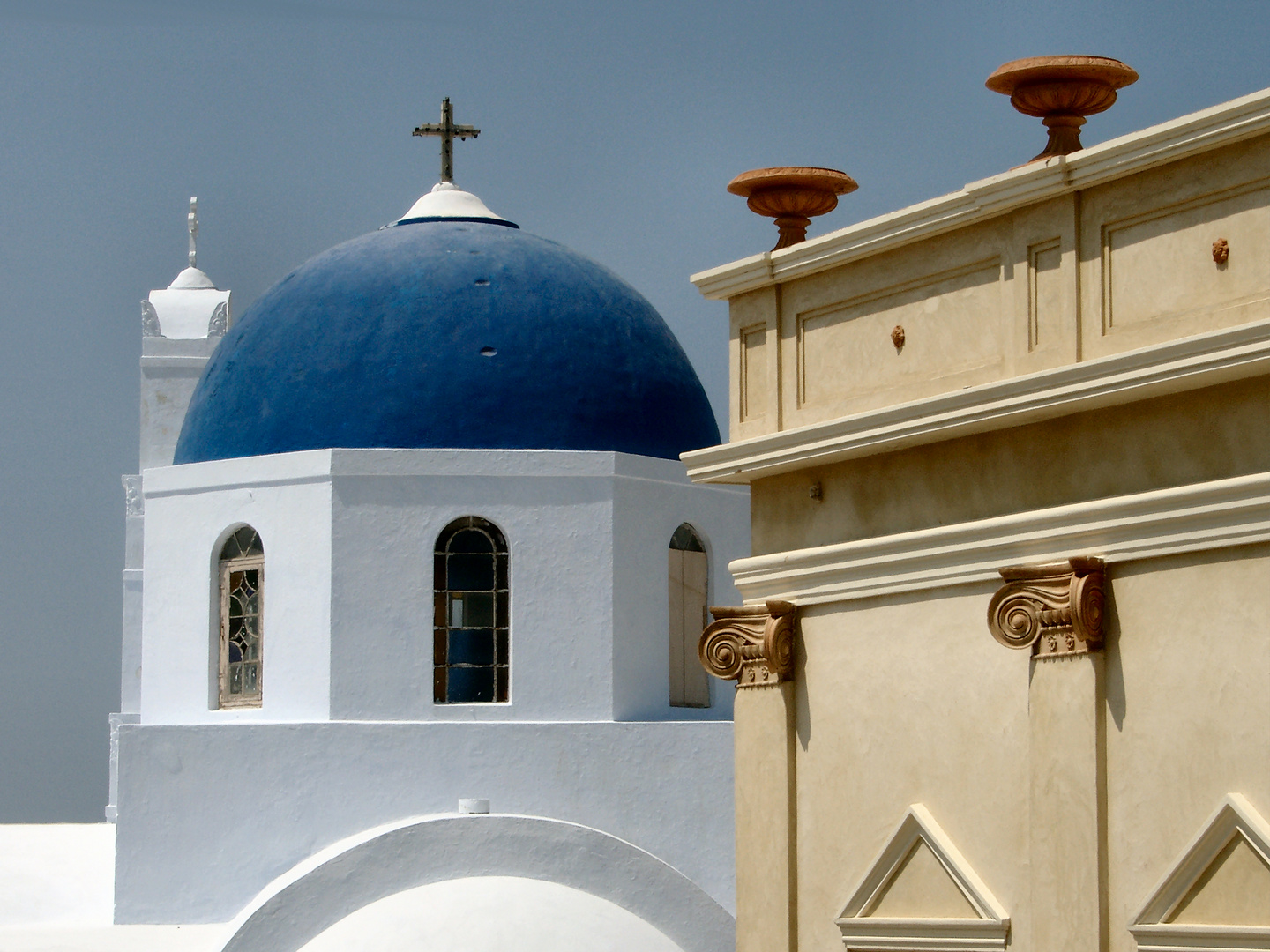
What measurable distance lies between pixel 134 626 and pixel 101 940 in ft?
15.1

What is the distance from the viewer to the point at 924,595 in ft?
27.9

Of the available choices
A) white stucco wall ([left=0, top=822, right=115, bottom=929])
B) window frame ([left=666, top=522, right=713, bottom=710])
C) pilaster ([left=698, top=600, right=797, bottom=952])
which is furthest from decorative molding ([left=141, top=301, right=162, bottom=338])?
pilaster ([left=698, top=600, right=797, bottom=952])

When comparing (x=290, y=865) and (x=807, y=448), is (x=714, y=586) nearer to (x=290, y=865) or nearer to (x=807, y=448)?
(x=290, y=865)

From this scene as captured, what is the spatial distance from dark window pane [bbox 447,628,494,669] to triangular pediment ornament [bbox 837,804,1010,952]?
236 inches

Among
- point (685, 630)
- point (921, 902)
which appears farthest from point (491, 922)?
point (921, 902)

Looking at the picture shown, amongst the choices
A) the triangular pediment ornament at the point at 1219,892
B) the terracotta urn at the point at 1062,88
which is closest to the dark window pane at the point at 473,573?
the terracotta urn at the point at 1062,88

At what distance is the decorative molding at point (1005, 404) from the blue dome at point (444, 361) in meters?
4.91

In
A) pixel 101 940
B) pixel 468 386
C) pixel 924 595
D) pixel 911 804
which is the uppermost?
pixel 468 386

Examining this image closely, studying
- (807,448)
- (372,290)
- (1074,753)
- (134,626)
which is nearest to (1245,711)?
(1074,753)

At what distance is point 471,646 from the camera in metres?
14.4

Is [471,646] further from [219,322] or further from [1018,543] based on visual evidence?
[1018,543]

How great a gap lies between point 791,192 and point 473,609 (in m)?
5.43

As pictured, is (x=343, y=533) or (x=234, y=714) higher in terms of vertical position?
(x=343, y=533)

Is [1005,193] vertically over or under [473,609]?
over
